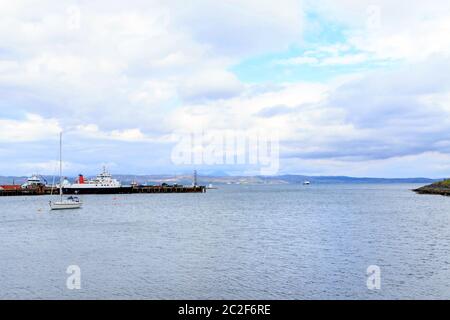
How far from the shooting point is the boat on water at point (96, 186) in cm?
17062

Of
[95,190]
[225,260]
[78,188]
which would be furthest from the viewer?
[95,190]

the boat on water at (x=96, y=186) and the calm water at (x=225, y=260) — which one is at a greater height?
the boat on water at (x=96, y=186)

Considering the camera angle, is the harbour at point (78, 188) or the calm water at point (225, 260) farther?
the harbour at point (78, 188)

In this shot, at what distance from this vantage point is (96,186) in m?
174

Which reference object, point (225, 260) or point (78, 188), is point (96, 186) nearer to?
point (78, 188)

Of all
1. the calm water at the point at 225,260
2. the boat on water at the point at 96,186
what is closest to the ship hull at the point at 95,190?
the boat on water at the point at 96,186

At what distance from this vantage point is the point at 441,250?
41.9 metres

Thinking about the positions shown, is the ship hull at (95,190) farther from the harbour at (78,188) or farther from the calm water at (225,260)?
the calm water at (225,260)

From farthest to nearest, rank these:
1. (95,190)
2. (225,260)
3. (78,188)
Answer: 1. (95,190)
2. (78,188)
3. (225,260)

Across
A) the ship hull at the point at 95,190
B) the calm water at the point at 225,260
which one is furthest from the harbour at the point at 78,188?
the calm water at the point at 225,260

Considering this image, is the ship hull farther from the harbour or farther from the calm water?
the calm water

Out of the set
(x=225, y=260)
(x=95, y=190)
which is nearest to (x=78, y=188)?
(x=95, y=190)
